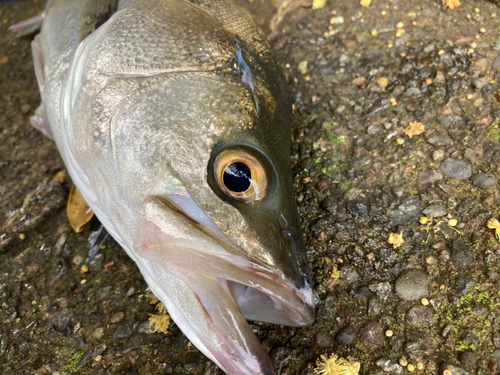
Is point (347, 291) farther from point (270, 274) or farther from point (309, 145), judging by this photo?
point (309, 145)

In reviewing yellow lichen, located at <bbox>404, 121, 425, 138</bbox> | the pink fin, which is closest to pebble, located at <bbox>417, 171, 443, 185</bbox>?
yellow lichen, located at <bbox>404, 121, 425, 138</bbox>

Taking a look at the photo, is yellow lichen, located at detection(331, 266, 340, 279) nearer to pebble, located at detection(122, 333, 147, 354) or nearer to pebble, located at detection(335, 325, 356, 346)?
pebble, located at detection(335, 325, 356, 346)

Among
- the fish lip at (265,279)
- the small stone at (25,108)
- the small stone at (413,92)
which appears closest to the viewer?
the fish lip at (265,279)

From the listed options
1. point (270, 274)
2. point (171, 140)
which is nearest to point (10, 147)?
point (171, 140)

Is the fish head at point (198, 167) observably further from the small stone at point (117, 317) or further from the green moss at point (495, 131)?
the green moss at point (495, 131)

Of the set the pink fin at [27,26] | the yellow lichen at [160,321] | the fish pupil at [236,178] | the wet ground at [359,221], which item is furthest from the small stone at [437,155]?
the pink fin at [27,26]

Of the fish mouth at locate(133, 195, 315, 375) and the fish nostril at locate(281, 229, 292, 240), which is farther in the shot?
the fish nostril at locate(281, 229, 292, 240)

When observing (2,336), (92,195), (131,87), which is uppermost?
(131,87)
